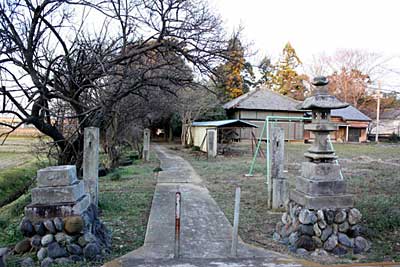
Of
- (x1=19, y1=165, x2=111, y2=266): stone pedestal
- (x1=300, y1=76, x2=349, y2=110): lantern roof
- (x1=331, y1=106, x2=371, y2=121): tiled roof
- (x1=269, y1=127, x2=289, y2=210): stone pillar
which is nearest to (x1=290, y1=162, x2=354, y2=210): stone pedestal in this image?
(x1=300, y1=76, x2=349, y2=110): lantern roof

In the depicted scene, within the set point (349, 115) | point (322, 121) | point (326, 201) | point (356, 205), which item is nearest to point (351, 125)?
point (349, 115)

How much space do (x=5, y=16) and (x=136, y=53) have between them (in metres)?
2.75

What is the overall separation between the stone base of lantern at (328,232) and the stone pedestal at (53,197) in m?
3.19

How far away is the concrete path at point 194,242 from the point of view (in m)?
4.06

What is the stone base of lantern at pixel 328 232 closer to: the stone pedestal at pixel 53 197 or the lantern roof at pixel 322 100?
the lantern roof at pixel 322 100

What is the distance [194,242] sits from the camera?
190 inches

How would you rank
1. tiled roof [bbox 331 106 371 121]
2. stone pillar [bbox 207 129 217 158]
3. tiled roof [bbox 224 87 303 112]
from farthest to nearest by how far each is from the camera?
tiled roof [bbox 331 106 371 121]
tiled roof [bbox 224 87 303 112]
stone pillar [bbox 207 129 217 158]

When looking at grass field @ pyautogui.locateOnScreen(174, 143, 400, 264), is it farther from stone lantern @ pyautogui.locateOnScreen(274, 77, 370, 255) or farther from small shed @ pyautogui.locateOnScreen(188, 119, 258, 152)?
small shed @ pyautogui.locateOnScreen(188, 119, 258, 152)

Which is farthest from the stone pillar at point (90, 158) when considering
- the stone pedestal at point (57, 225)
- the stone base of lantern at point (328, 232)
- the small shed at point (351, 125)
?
the small shed at point (351, 125)

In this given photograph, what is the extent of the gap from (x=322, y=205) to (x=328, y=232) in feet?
1.30

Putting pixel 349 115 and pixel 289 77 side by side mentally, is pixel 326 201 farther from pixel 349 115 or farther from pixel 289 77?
pixel 289 77

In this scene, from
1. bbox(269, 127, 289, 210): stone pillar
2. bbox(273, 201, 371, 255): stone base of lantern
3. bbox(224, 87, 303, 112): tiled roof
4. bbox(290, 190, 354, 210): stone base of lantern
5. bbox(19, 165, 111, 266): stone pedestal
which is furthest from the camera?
bbox(224, 87, 303, 112): tiled roof

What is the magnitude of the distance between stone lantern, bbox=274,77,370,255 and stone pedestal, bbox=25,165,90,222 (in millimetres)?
3207

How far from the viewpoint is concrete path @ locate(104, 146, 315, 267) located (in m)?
4.06
